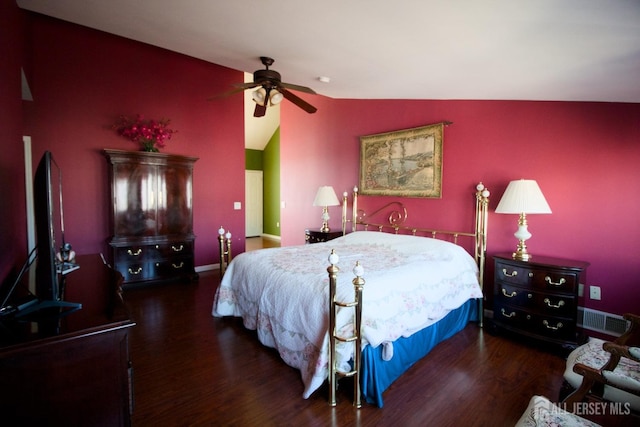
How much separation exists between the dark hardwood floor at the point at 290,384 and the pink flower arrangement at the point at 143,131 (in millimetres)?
2477

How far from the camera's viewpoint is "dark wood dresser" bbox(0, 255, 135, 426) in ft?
3.24

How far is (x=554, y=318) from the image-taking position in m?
2.59

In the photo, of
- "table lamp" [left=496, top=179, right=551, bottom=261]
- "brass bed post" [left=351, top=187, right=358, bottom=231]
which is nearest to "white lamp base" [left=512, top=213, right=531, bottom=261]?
"table lamp" [left=496, top=179, right=551, bottom=261]

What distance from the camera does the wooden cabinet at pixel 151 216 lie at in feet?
13.1

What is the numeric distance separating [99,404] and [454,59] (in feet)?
10.1

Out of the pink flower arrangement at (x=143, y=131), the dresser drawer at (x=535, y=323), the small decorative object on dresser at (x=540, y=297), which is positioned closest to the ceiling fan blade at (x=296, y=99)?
the pink flower arrangement at (x=143, y=131)

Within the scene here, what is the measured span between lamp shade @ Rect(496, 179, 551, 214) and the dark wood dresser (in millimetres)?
2984

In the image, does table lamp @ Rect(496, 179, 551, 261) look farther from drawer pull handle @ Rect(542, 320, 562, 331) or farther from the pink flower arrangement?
the pink flower arrangement

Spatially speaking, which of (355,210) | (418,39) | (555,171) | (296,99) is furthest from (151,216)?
(555,171)

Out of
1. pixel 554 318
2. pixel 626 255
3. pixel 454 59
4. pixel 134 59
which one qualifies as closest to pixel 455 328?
pixel 554 318

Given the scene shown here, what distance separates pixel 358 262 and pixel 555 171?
7.73 ft

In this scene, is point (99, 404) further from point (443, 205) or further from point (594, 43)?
point (443, 205)

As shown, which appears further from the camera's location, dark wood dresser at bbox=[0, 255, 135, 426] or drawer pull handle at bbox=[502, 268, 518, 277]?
drawer pull handle at bbox=[502, 268, 518, 277]

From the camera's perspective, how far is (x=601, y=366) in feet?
5.46
